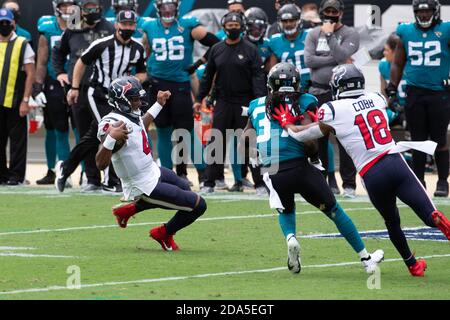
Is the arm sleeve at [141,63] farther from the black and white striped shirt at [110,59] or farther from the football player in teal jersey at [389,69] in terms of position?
the football player in teal jersey at [389,69]

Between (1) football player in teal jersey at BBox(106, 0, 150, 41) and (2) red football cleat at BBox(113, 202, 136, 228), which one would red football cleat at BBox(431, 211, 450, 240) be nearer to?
(2) red football cleat at BBox(113, 202, 136, 228)

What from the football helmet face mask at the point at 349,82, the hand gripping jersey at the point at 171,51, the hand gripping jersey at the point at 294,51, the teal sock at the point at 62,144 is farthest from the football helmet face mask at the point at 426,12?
the football helmet face mask at the point at 349,82

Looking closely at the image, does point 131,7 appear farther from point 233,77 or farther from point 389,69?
point 389,69

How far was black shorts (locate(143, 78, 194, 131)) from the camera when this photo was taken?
52.7ft

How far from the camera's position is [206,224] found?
12.5 m

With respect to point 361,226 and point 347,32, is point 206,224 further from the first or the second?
point 347,32

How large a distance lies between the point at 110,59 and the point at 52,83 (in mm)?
1730

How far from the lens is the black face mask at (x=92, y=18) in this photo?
51.3ft

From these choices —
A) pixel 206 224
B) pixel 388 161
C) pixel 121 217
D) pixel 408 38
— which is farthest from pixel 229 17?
pixel 388 161

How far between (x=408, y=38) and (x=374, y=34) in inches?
171

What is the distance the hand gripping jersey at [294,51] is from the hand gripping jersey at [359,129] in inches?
249

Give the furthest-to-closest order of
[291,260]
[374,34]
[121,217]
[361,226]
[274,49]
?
[374,34] < [274,49] < [361,226] < [121,217] < [291,260]

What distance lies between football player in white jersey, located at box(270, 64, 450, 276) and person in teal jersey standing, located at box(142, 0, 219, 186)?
6820mm

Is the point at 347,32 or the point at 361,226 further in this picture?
the point at 347,32
